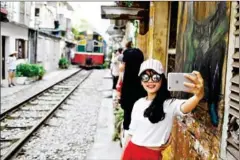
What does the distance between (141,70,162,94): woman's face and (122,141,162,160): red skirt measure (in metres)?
0.44

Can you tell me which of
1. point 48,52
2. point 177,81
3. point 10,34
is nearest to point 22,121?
point 177,81

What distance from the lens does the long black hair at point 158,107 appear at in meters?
2.91

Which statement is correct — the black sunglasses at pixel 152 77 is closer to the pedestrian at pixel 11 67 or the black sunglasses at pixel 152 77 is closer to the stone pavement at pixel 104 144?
the stone pavement at pixel 104 144

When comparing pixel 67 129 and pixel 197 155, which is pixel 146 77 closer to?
pixel 197 155

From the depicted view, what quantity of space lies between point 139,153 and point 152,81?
549mm

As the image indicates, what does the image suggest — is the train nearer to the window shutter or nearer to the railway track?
the railway track

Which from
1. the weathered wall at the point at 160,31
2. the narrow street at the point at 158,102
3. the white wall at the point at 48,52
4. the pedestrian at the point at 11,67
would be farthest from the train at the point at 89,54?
the weathered wall at the point at 160,31

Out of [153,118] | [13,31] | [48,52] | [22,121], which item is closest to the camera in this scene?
[153,118]

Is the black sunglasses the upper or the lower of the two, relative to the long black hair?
upper

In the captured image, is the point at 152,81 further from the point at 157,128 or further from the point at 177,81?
the point at 177,81

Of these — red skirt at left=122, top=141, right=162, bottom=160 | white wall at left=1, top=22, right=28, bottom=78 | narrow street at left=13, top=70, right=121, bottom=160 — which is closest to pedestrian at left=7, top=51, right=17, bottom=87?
white wall at left=1, top=22, right=28, bottom=78

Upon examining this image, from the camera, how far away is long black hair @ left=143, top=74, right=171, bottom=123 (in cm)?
291

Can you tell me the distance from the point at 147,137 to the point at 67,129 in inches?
292

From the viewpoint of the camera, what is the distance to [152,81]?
3.01 metres
